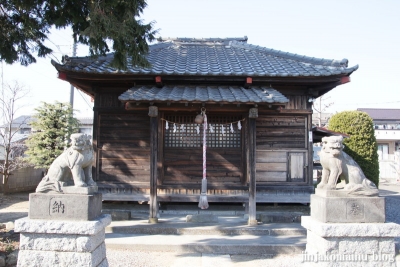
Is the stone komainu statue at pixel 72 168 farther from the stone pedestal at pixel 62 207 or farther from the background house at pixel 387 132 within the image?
the background house at pixel 387 132

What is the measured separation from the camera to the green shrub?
1152 cm

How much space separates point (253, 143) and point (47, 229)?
206 inches

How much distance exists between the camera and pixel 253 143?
25.4 feet

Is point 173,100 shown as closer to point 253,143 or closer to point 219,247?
point 253,143

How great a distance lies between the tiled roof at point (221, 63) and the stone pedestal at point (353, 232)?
4.83 metres

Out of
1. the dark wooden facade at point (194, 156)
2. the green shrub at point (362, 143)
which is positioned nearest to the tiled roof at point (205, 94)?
the dark wooden facade at point (194, 156)

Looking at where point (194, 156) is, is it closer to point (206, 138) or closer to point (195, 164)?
point (195, 164)

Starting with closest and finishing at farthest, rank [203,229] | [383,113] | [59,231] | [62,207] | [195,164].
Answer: [59,231] < [62,207] < [203,229] < [195,164] < [383,113]

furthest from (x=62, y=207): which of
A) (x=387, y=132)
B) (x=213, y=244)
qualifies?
(x=387, y=132)

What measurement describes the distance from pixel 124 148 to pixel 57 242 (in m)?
5.06

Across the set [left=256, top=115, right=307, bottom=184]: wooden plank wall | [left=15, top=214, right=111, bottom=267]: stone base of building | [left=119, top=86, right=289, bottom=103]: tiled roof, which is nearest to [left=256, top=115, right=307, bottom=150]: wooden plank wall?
[left=256, top=115, right=307, bottom=184]: wooden plank wall

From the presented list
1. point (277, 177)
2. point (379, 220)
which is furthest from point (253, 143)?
point (379, 220)

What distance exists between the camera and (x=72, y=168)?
14.7 ft

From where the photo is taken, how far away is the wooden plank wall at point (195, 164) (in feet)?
29.8
